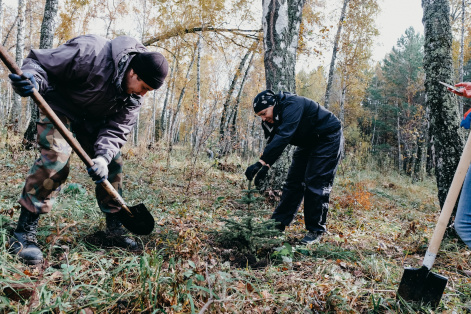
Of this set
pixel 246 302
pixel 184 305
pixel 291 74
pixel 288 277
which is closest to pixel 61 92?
pixel 184 305

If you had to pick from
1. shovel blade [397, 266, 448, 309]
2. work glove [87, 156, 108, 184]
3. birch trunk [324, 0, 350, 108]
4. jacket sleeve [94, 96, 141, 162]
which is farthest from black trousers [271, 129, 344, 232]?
birch trunk [324, 0, 350, 108]

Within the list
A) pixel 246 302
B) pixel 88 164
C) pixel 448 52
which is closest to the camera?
pixel 246 302

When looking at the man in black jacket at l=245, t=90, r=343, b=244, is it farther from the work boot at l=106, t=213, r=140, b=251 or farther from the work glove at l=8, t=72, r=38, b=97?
the work glove at l=8, t=72, r=38, b=97

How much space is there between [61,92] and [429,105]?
13.5 ft

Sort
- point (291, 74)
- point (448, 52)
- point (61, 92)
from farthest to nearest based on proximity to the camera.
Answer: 1. point (291, 74)
2. point (448, 52)
3. point (61, 92)

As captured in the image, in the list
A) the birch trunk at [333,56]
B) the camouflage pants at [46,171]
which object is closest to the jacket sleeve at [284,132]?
the camouflage pants at [46,171]

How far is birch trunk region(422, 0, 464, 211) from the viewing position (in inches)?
126

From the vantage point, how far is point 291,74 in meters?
4.82

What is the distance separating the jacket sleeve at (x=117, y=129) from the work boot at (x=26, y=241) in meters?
0.72

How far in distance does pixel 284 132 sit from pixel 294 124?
0.16 meters

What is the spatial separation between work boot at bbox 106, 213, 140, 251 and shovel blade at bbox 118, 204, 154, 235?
0.39 ft

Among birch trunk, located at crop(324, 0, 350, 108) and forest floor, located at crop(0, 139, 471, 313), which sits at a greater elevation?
birch trunk, located at crop(324, 0, 350, 108)

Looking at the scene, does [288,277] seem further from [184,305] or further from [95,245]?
[95,245]

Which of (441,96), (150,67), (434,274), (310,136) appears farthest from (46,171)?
(441,96)
